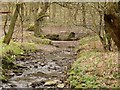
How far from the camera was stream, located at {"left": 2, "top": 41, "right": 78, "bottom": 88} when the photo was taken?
34.8 ft

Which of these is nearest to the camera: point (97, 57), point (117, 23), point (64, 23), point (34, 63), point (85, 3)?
point (117, 23)

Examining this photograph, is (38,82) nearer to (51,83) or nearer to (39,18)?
(51,83)

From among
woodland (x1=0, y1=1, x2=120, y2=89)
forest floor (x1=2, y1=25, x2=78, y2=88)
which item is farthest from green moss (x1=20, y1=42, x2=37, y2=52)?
forest floor (x1=2, y1=25, x2=78, y2=88)

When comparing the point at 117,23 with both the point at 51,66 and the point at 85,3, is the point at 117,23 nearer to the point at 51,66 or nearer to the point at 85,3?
the point at 51,66

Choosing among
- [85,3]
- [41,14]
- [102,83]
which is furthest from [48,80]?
[41,14]

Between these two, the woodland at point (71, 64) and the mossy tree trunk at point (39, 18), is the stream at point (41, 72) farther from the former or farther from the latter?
the mossy tree trunk at point (39, 18)

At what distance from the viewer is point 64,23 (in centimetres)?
3247

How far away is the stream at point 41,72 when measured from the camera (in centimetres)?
1061

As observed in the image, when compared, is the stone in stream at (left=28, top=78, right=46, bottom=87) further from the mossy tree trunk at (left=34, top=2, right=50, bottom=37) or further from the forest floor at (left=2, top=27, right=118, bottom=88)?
the mossy tree trunk at (left=34, top=2, right=50, bottom=37)

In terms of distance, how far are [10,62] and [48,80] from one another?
10.1ft

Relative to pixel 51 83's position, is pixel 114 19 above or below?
above

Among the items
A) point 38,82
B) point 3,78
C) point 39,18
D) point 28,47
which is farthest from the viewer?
point 39,18

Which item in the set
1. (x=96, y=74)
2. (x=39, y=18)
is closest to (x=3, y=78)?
(x=96, y=74)

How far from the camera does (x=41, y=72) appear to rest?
514 inches
